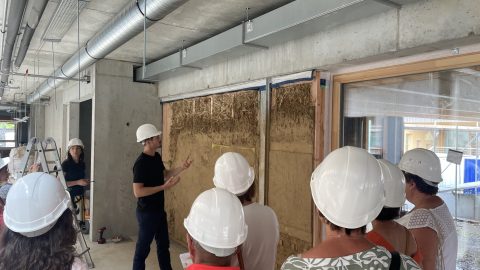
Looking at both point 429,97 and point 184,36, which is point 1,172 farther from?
point 429,97

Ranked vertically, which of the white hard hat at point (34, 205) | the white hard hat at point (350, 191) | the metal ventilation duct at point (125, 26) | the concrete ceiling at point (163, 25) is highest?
the concrete ceiling at point (163, 25)

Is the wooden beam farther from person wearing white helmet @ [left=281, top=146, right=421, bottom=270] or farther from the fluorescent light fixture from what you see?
the fluorescent light fixture

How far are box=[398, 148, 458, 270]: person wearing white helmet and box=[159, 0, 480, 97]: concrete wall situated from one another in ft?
2.44

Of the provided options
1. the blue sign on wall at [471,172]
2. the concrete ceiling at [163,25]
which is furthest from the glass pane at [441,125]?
the concrete ceiling at [163,25]

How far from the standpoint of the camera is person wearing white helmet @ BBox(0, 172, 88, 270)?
50.8 inches

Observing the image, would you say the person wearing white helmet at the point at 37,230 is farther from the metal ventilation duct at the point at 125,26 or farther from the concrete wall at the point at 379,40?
the concrete wall at the point at 379,40

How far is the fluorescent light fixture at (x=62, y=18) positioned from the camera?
3109 millimetres

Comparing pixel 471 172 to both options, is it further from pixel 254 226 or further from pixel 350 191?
pixel 350 191

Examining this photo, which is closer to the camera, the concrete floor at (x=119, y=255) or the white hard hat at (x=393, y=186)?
the white hard hat at (x=393, y=186)

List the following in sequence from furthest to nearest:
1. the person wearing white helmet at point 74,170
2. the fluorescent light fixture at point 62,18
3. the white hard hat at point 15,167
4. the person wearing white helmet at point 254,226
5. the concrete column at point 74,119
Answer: the concrete column at point 74,119
the person wearing white helmet at point 74,170
the white hard hat at point 15,167
the fluorescent light fixture at point 62,18
the person wearing white helmet at point 254,226

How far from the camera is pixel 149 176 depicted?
3.43 meters

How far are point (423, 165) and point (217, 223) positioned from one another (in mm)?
1216

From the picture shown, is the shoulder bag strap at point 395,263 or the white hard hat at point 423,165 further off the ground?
the white hard hat at point 423,165

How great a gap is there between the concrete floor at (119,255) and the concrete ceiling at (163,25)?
262 cm
